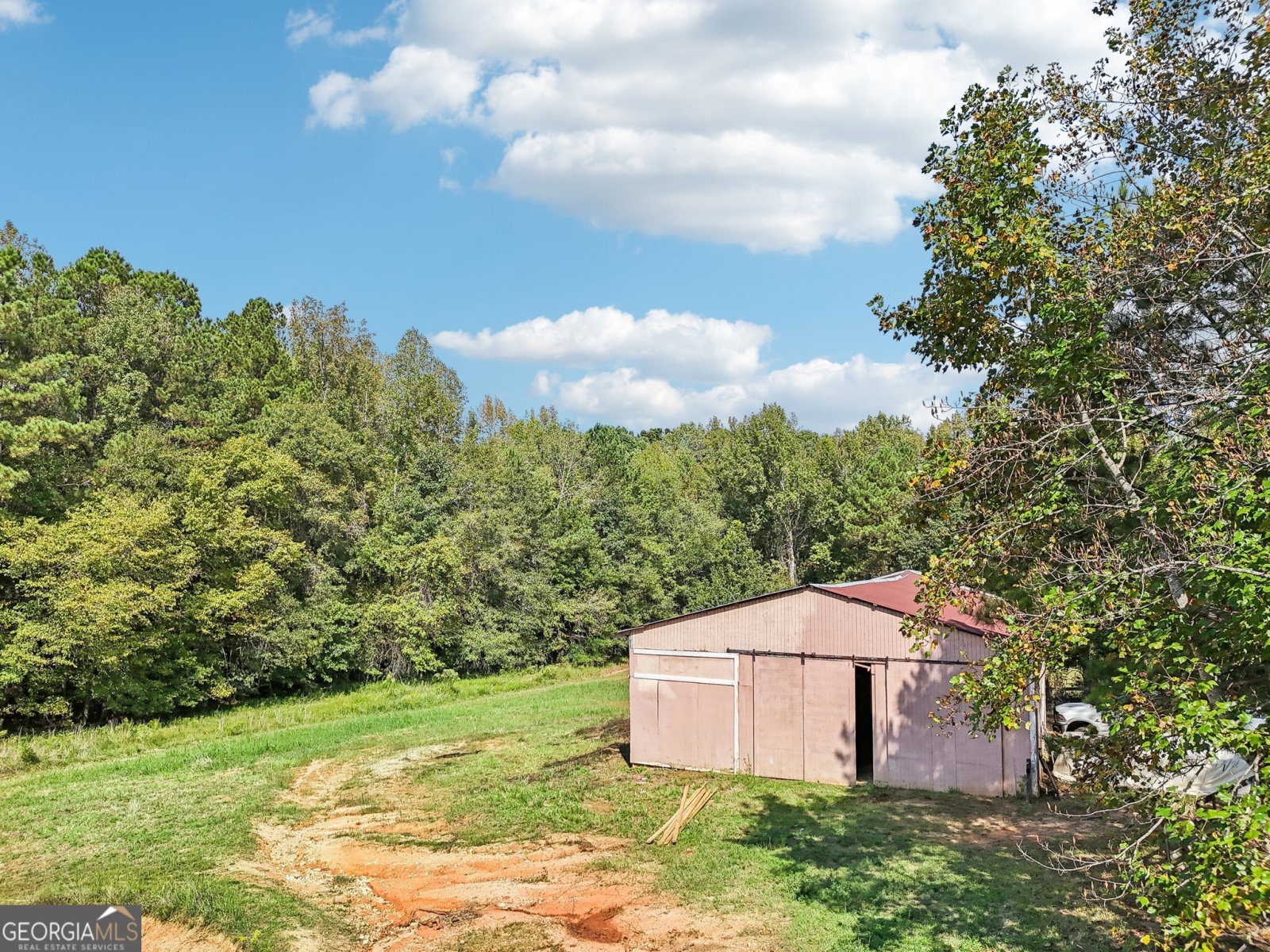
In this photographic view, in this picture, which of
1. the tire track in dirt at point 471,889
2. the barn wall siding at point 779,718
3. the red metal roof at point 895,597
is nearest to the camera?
the tire track in dirt at point 471,889

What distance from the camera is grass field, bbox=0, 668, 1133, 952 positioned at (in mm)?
9773

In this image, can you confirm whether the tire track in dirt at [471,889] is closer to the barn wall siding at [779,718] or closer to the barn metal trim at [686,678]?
the barn wall siding at [779,718]

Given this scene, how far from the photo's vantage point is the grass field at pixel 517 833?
9.77 m

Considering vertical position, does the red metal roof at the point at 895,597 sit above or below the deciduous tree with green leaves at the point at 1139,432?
below

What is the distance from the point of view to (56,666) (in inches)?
998

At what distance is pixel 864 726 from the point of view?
1994 cm

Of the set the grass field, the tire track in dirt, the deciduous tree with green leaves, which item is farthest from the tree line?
the deciduous tree with green leaves

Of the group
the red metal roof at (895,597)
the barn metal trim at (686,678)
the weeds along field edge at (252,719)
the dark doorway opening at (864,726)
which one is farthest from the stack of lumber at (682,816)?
the weeds along field edge at (252,719)

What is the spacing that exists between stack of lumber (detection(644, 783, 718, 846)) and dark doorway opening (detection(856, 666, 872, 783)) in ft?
12.4

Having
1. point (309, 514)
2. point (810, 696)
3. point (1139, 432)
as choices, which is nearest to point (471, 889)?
point (810, 696)

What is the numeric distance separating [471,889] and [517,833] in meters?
2.49

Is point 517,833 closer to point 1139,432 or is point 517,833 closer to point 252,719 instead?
point 1139,432

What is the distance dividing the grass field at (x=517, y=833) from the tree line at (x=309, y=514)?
5.54 m

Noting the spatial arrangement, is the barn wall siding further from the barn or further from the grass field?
the grass field
